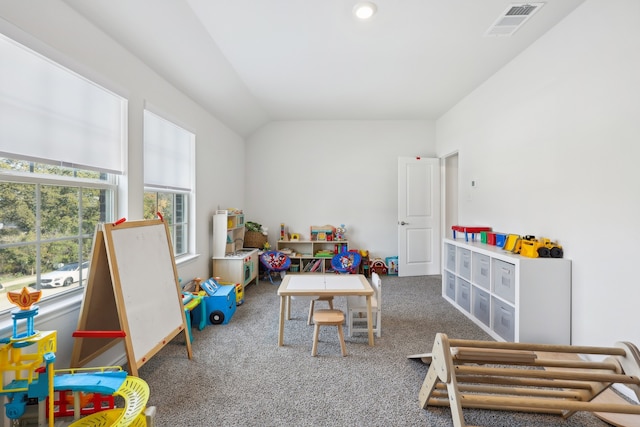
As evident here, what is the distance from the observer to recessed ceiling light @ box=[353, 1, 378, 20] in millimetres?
2018

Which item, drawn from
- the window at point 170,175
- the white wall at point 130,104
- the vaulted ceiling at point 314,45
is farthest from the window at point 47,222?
the vaulted ceiling at point 314,45

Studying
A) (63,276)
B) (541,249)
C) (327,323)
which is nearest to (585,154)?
(541,249)

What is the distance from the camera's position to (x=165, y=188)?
2.78 meters

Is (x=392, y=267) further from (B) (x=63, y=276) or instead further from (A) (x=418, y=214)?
(B) (x=63, y=276)

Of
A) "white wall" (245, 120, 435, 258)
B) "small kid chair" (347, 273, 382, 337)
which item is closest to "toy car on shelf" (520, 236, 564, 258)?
"small kid chair" (347, 273, 382, 337)

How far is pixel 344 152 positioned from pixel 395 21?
2723mm

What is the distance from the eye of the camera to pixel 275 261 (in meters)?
4.21

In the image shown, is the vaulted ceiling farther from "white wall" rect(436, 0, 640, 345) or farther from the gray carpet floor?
the gray carpet floor

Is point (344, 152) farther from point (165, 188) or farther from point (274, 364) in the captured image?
point (274, 364)

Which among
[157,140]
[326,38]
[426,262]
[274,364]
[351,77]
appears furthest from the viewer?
[426,262]

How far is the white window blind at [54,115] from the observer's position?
4.55 feet

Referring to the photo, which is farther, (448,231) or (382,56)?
(448,231)

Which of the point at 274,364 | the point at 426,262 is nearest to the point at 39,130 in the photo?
the point at 274,364

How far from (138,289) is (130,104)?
1.47m
